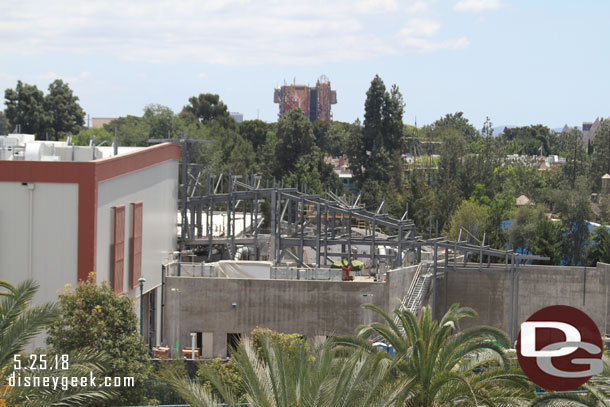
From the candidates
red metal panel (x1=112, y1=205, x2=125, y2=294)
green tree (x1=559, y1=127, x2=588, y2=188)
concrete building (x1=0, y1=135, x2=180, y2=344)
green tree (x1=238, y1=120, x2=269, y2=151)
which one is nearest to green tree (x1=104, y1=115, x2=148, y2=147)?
green tree (x1=238, y1=120, x2=269, y2=151)

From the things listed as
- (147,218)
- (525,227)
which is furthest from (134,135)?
(147,218)

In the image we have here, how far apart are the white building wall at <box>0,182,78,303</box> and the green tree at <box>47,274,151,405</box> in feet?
18.1

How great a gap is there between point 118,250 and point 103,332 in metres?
9.82

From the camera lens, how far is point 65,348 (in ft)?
82.0

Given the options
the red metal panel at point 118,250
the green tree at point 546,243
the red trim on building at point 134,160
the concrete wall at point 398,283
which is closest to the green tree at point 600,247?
the green tree at point 546,243

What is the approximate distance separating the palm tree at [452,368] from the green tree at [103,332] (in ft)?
21.8

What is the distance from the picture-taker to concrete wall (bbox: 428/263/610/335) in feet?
161

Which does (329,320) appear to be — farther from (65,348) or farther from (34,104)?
(34,104)

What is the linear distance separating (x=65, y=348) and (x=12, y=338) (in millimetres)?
7646

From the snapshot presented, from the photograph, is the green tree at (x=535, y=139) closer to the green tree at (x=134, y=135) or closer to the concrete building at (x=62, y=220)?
the green tree at (x=134, y=135)

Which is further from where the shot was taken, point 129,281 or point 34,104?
point 34,104

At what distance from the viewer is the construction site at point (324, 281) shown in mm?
40875

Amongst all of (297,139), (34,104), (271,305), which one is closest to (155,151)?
(271,305)

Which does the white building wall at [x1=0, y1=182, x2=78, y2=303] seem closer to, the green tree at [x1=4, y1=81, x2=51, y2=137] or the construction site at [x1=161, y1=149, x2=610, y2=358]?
the construction site at [x1=161, y1=149, x2=610, y2=358]
